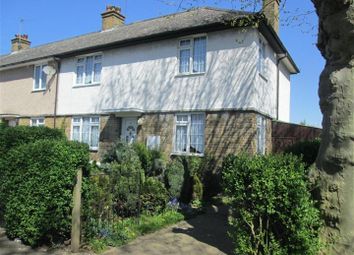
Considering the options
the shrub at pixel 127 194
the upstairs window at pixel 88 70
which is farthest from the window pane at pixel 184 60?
the shrub at pixel 127 194

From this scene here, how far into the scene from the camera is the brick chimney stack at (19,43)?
3095 cm

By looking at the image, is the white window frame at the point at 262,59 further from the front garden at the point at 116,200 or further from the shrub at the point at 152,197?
the front garden at the point at 116,200

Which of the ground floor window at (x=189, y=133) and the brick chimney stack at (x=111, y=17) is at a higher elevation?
the brick chimney stack at (x=111, y=17)

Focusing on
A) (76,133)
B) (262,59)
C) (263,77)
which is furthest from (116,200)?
(76,133)

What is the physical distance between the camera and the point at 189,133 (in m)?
15.9

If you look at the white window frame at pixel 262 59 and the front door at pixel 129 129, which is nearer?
the white window frame at pixel 262 59

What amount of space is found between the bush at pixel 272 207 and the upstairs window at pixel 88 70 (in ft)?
47.6

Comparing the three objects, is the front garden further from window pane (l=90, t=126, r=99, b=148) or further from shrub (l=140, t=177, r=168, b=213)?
window pane (l=90, t=126, r=99, b=148)

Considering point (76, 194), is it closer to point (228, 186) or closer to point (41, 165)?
point (41, 165)

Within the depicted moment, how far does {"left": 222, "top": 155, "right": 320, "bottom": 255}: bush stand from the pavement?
110cm

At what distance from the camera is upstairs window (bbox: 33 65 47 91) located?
22797 millimetres

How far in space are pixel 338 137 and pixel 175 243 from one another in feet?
12.0

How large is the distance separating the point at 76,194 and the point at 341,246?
460 cm

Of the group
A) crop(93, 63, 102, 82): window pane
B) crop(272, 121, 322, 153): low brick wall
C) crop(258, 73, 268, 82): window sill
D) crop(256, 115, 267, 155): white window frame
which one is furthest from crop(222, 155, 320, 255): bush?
crop(93, 63, 102, 82): window pane
